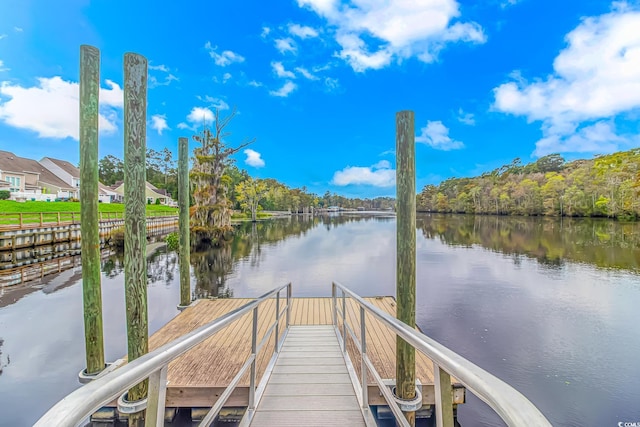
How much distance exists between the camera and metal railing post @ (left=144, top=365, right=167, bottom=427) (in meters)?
1.02

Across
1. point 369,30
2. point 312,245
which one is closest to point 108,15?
point 312,245

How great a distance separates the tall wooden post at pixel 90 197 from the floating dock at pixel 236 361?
0.68 m

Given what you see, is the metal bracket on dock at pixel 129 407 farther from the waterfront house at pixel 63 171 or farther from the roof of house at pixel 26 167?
the waterfront house at pixel 63 171

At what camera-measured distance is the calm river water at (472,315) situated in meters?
4.33

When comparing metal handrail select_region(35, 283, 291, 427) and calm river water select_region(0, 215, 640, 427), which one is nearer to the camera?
metal handrail select_region(35, 283, 291, 427)

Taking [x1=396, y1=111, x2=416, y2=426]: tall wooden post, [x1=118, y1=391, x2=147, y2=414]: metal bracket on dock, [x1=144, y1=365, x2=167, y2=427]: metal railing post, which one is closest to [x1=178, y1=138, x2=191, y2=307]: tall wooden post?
[x1=118, y1=391, x2=147, y2=414]: metal bracket on dock

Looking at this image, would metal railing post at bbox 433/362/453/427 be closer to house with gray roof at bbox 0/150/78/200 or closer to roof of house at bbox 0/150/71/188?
house with gray roof at bbox 0/150/78/200

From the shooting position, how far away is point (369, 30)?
110 ft

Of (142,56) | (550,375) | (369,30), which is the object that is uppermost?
(369,30)

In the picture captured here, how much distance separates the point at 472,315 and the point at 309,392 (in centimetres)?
633

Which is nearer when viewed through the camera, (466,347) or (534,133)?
(466,347)

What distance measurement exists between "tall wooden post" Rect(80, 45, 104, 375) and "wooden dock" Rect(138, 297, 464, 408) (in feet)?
2.22

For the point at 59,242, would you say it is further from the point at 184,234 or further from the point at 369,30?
the point at 369,30

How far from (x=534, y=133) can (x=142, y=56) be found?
89844 millimetres
